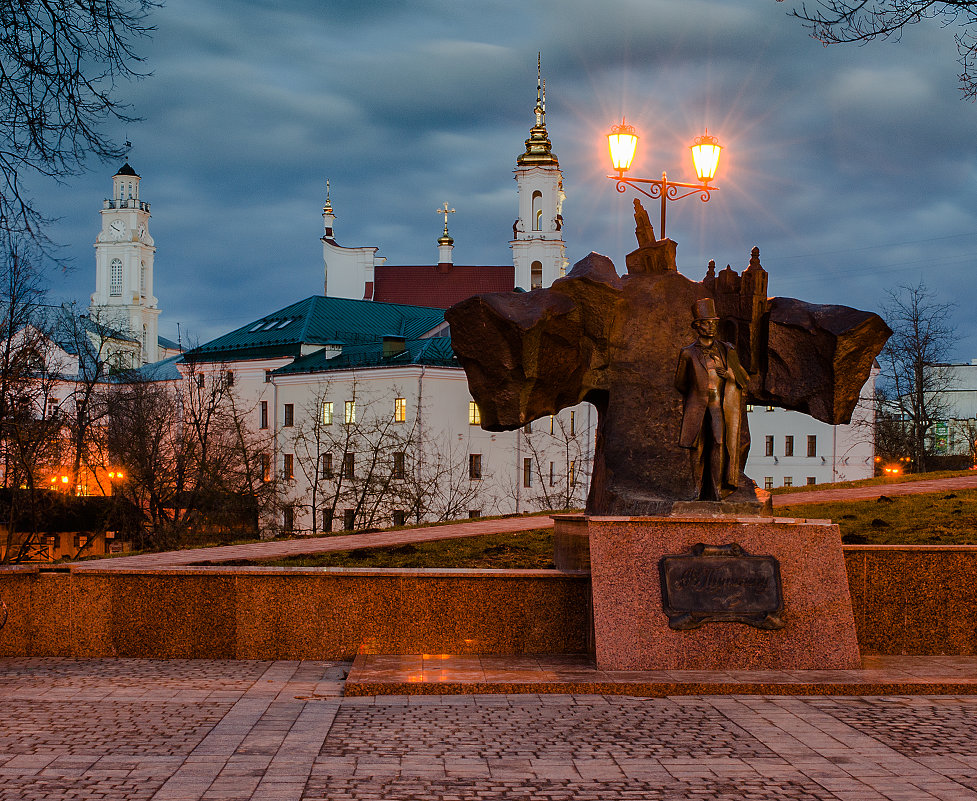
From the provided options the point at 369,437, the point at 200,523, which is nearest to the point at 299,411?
the point at 369,437

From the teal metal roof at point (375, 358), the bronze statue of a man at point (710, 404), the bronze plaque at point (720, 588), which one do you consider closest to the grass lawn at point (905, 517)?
the bronze statue of a man at point (710, 404)

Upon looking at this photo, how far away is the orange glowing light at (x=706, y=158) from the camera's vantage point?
1702 centimetres

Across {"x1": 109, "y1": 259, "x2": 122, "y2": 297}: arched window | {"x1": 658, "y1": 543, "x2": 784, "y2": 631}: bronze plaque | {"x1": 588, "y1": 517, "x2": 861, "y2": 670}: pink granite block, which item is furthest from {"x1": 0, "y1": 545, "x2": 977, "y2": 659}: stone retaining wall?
{"x1": 109, "y1": 259, "x2": 122, "y2": 297}: arched window

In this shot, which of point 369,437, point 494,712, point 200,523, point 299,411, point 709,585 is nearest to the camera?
point 494,712

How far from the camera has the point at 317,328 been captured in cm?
6950

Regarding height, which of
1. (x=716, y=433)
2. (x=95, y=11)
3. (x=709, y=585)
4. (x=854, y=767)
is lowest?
(x=854, y=767)

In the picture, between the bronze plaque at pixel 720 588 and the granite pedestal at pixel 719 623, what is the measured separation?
5 cm

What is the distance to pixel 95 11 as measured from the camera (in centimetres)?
967

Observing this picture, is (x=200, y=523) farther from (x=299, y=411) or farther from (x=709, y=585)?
(x=709, y=585)

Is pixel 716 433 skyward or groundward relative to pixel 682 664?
skyward

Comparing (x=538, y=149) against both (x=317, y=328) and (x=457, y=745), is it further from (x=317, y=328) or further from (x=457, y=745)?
(x=457, y=745)

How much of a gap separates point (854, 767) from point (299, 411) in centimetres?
6018

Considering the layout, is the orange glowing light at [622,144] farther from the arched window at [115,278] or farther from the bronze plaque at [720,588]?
the arched window at [115,278]

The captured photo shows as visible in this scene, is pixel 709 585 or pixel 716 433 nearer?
pixel 709 585
